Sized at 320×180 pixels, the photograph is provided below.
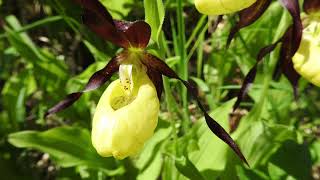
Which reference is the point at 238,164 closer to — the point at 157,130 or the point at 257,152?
the point at 257,152

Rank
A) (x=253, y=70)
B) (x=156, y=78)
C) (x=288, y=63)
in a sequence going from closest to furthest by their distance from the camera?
1. (x=156, y=78)
2. (x=253, y=70)
3. (x=288, y=63)

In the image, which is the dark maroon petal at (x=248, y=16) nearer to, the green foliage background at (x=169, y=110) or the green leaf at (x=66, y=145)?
the green foliage background at (x=169, y=110)

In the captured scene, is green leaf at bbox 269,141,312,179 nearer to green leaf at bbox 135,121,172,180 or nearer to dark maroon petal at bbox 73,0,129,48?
green leaf at bbox 135,121,172,180

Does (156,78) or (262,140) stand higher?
(156,78)

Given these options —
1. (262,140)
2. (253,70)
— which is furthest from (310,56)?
(262,140)

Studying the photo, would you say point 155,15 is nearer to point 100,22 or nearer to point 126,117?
point 100,22

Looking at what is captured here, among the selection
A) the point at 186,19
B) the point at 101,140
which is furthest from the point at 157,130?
the point at 186,19

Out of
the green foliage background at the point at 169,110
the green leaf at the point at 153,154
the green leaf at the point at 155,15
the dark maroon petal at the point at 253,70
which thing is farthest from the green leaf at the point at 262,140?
the green leaf at the point at 155,15
